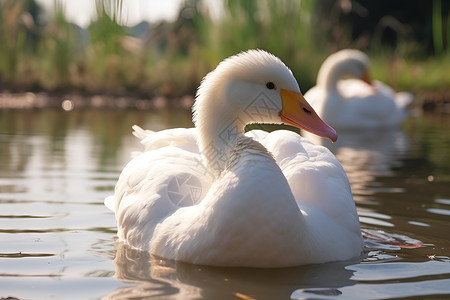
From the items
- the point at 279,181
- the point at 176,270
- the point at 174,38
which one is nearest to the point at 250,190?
the point at 279,181

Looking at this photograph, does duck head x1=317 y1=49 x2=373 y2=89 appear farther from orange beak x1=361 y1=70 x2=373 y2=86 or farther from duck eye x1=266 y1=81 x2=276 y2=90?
duck eye x1=266 y1=81 x2=276 y2=90

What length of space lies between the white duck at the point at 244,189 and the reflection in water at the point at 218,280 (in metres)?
0.06

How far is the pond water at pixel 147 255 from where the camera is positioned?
13.4ft

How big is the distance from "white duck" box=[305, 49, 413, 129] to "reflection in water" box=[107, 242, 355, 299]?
340 inches

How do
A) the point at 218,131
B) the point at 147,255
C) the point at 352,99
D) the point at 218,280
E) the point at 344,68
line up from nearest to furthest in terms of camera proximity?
the point at 218,280 → the point at 218,131 → the point at 147,255 → the point at 352,99 → the point at 344,68

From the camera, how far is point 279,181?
14.1 feet

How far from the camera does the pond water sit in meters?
4.09

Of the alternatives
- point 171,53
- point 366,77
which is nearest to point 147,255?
point 366,77

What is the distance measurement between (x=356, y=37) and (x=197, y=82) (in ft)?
19.4

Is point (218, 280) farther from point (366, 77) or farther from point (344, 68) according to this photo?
point (366, 77)

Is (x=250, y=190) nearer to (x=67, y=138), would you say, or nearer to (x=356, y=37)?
(x=67, y=138)

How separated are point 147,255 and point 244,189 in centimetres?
87

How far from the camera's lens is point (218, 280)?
424 centimetres

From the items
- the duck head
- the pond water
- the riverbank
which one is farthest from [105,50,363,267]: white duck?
the riverbank
